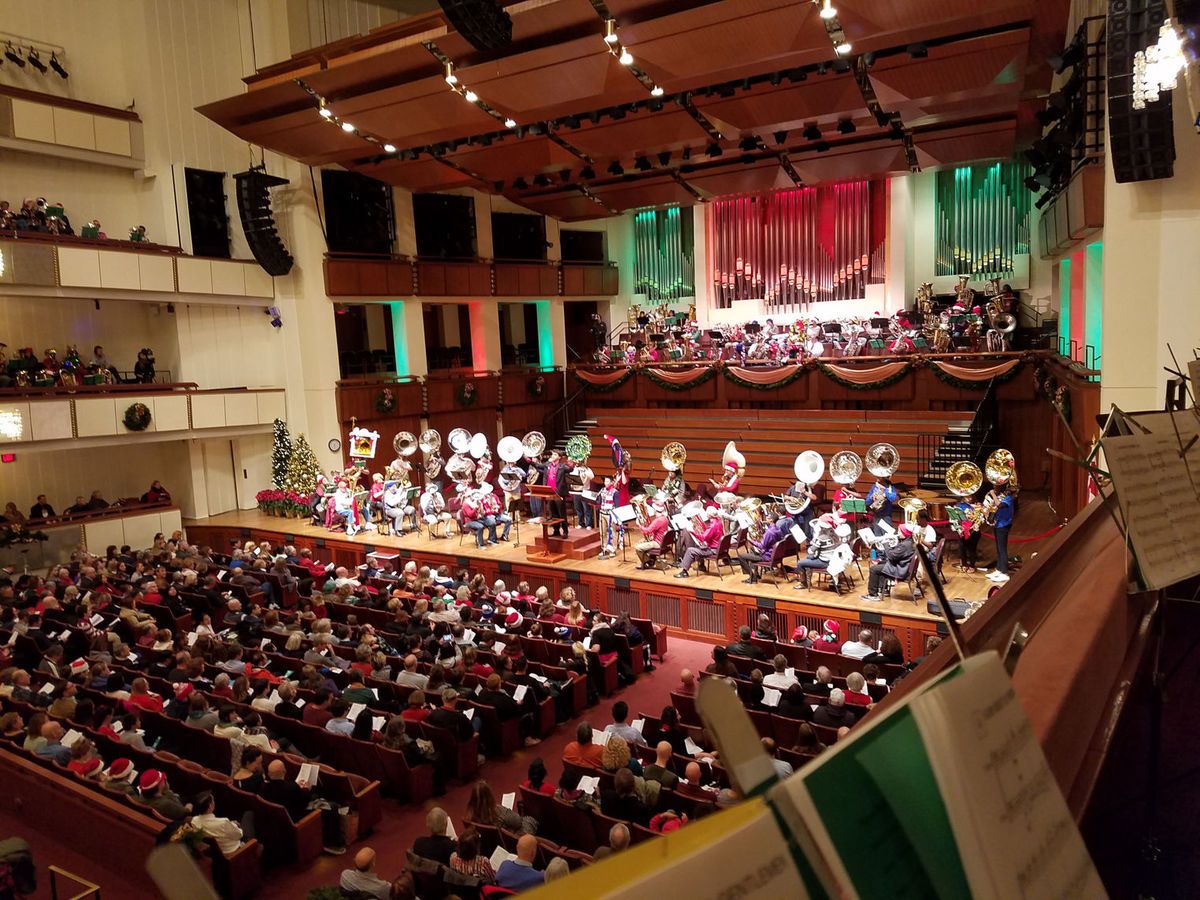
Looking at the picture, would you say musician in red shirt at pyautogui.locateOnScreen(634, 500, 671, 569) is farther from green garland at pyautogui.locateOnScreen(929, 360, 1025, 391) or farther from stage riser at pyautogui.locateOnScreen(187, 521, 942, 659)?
green garland at pyautogui.locateOnScreen(929, 360, 1025, 391)

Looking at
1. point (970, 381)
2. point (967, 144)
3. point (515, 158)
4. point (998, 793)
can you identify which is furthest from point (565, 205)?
point (998, 793)

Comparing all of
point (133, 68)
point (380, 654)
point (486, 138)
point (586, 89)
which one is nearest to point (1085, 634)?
point (380, 654)

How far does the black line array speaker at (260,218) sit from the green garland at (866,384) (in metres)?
12.5

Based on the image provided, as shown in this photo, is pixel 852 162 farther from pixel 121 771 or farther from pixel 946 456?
pixel 121 771

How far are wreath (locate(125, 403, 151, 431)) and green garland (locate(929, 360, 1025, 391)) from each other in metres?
16.2

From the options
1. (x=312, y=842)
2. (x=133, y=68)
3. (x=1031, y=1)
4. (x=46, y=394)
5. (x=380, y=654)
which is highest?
(x=133, y=68)

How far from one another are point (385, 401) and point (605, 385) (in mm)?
5647

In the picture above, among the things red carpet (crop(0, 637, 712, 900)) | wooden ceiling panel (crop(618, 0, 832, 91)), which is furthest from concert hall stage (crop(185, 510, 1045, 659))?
wooden ceiling panel (crop(618, 0, 832, 91))

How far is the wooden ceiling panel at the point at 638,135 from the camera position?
1599 cm

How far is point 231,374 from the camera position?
1977 cm

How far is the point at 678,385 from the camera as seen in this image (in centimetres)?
2055

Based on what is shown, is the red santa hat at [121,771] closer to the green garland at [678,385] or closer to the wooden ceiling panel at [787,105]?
the wooden ceiling panel at [787,105]

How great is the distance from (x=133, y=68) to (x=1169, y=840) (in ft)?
73.3

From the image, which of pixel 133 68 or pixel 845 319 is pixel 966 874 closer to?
pixel 845 319
